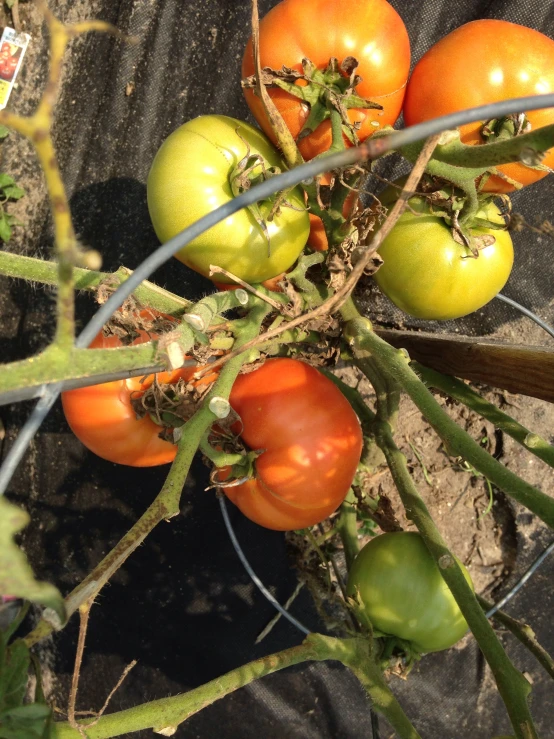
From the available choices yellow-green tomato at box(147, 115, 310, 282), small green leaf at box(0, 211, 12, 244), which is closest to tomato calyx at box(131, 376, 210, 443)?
yellow-green tomato at box(147, 115, 310, 282)

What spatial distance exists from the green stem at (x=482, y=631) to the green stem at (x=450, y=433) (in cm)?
15

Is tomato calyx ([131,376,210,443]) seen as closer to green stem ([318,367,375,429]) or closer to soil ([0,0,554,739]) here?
green stem ([318,367,375,429])

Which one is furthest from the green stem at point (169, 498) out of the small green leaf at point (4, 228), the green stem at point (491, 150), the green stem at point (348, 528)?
the small green leaf at point (4, 228)

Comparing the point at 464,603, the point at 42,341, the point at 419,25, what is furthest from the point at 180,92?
the point at 464,603

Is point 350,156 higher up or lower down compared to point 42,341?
higher up

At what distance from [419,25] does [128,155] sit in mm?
729

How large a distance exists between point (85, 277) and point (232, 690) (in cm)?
50

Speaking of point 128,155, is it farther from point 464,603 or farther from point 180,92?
point 464,603

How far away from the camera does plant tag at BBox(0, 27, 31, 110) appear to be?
5.17 feet

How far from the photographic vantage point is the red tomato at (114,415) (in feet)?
3.03

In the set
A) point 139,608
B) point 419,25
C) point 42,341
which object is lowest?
point 139,608

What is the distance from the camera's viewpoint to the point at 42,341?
1.52 metres

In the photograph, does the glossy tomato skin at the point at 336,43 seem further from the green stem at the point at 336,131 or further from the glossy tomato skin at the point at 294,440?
the glossy tomato skin at the point at 294,440

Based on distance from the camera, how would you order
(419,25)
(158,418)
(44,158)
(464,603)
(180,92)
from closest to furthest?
(44,158), (464,603), (158,418), (419,25), (180,92)
